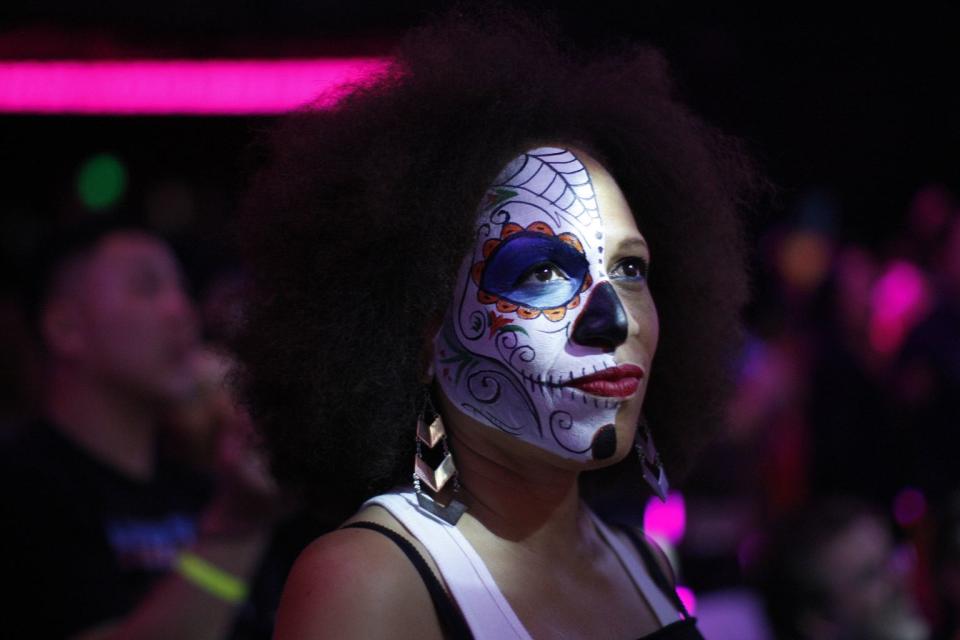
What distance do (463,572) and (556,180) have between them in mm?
668

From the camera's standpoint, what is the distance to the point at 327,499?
2.16m

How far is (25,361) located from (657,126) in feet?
12.8

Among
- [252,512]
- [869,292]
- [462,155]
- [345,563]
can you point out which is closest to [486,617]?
[345,563]

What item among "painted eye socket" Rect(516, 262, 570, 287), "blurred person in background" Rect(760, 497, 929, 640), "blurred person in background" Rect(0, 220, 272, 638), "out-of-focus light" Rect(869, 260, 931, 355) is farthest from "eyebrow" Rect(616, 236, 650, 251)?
"out-of-focus light" Rect(869, 260, 931, 355)

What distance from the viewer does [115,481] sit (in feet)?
10.8

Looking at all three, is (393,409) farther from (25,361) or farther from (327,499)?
(25,361)

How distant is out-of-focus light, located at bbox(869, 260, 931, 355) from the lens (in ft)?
18.7

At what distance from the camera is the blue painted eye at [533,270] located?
6.35 feet

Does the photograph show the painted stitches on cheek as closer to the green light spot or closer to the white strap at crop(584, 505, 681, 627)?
the white strap at crop(584, 505, 681, 627)

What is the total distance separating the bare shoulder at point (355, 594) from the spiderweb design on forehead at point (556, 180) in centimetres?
62

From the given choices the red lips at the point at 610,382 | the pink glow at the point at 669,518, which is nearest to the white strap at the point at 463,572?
the red lips at the point at 610,382

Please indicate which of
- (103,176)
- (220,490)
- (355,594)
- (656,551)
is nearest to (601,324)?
(355,594)

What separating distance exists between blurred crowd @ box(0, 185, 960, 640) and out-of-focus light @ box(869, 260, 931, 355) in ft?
1.13

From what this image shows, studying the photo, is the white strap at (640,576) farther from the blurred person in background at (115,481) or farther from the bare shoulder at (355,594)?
the blurred person in background at (115,481)
